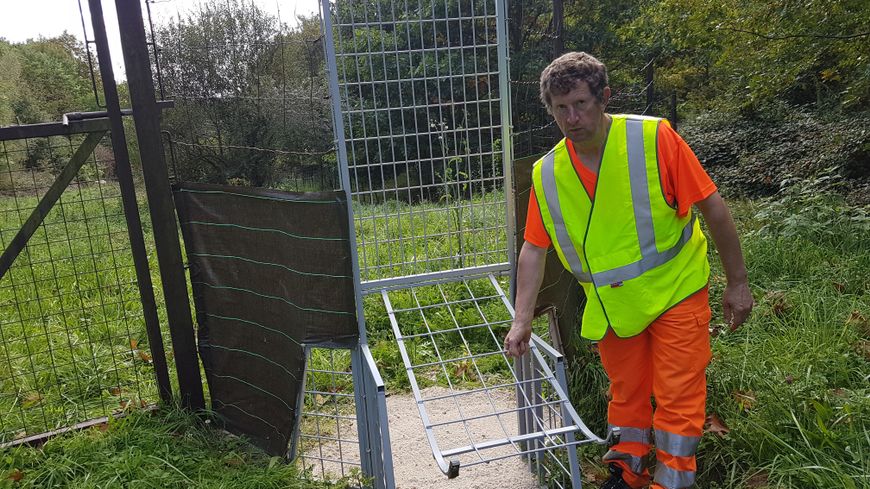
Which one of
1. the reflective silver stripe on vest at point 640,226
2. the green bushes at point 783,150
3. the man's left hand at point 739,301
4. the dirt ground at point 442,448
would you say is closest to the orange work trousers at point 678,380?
the man's left hand at point 739,301

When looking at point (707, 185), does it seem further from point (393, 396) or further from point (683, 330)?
point (393, 396)

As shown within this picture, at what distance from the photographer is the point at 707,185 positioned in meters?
2.57

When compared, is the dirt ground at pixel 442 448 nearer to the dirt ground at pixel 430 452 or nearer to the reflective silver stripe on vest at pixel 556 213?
the dirt ground at pixel 430 452

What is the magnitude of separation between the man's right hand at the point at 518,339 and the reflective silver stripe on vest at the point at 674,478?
2.43 feet

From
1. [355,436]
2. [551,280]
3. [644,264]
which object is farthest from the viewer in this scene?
[355,436]

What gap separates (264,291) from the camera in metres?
3.49

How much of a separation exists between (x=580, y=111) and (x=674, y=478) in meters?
1.52

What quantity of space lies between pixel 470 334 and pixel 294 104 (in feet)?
9.13

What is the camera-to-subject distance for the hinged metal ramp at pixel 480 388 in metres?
2.88

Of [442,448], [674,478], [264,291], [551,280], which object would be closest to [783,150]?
[551,280]

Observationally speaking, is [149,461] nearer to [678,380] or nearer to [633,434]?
[633,434]

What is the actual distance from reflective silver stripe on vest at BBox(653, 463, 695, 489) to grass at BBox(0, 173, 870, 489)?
20.9 inches

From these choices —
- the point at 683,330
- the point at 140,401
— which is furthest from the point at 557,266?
the point at 140,401

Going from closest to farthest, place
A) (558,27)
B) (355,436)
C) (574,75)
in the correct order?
(574,75), (558,27), (355,436)
